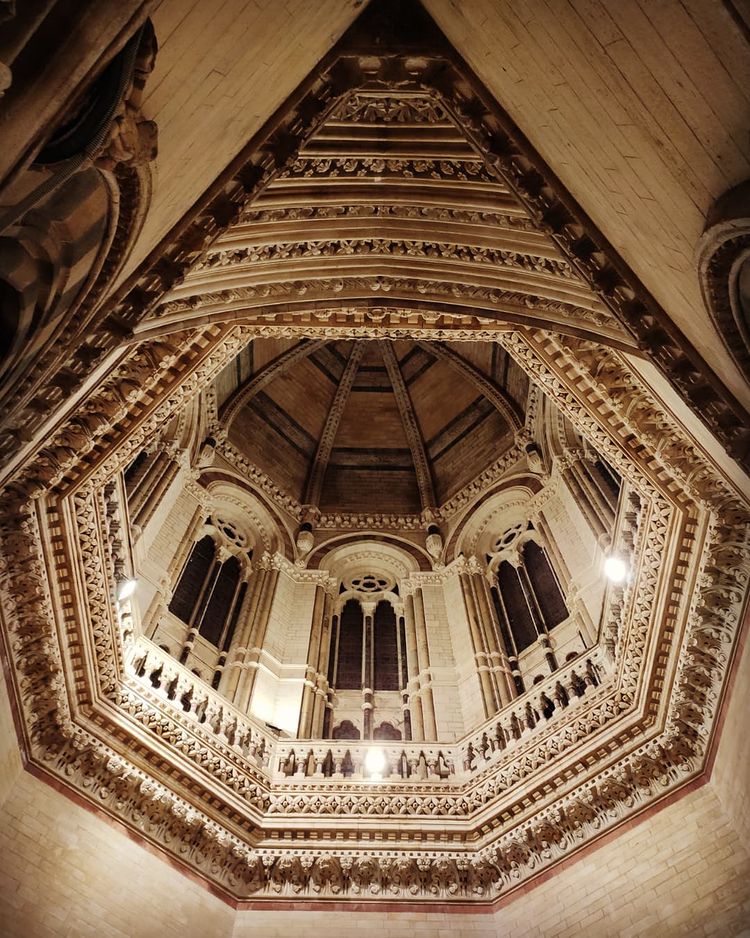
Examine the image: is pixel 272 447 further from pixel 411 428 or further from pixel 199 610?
pixel 199 610

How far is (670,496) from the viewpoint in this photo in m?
7.50

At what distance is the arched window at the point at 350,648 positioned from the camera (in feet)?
44.2

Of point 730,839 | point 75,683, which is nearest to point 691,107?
point 730,839

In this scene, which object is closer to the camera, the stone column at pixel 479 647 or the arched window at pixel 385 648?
the stone column at pixel 479 647

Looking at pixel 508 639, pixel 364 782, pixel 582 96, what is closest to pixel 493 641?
pixel 508 639

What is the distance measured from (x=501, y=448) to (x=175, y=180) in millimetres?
13471

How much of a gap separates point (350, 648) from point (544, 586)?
3.80m

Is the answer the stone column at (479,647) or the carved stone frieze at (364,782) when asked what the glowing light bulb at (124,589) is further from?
the stone column at (479,647)

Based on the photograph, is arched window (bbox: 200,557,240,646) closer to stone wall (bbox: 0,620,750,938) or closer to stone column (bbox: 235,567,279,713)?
stone column (bbox: 235,567,279,713)

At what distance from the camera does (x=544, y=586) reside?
1405cm

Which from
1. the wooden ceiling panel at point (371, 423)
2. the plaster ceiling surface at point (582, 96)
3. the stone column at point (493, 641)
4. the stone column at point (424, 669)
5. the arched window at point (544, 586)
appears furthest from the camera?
the wooden ceiling panel at point (371, 423)

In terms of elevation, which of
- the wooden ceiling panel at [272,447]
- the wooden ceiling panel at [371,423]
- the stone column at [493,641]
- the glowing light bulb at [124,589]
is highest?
the wooden ceiling panel at [371,423]

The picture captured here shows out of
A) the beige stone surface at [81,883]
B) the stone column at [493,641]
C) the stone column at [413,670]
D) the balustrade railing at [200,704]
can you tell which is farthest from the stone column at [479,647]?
the beige stone surface at [81,883]

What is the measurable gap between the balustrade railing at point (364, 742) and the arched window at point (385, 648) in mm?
2779
